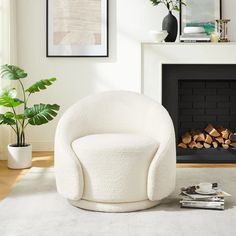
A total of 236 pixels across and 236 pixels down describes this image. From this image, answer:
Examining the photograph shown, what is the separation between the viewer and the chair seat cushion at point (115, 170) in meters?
2.88

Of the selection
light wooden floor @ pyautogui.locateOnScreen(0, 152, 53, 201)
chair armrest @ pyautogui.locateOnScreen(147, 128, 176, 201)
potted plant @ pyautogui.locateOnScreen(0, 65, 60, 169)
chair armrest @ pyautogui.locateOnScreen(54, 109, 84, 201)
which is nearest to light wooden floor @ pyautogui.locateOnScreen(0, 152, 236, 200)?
light wooden floor @ pyautogui.locateOnScreen(0, 152, 53, 201)

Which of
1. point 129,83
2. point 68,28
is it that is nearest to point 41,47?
point 68,28

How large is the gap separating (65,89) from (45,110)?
→ 1.03 m

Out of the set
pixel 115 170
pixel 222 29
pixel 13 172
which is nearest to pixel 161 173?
pixel 115 170

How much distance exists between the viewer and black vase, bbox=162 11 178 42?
188 inches

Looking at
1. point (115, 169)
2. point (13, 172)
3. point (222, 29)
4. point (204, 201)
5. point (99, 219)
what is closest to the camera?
point (99, 219)

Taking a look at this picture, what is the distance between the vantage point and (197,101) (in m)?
5.04

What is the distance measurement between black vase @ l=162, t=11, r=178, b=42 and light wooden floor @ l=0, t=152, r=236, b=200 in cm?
135

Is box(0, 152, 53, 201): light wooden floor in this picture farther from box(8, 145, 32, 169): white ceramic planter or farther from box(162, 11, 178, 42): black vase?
box(162, 11, 178, 42): black vase

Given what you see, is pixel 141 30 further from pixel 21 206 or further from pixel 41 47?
pixel 21 206

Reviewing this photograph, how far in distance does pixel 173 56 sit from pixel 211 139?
99 centimetres

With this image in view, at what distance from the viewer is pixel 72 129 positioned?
317 centimetres

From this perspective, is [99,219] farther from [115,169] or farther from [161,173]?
[161,173]

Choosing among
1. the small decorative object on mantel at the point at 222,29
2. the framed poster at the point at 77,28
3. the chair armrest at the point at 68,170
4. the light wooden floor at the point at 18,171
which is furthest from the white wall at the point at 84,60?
the chair armrest at the point at 68,170
